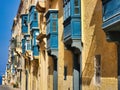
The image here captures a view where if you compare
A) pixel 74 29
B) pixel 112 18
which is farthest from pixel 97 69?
pixel 112 18

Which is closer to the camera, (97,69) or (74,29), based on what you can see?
(97,69)

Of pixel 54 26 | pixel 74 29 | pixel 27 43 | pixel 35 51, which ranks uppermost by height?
pixel 27 43

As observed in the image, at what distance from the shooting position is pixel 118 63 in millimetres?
12570

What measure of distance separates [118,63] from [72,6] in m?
4.98

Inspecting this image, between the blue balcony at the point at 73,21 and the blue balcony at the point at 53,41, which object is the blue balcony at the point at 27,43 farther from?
the blue balcony at the point at 73,21

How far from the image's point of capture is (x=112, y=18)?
11172mm

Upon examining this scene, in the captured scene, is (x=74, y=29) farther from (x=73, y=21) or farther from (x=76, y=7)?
(x=76, y=7)

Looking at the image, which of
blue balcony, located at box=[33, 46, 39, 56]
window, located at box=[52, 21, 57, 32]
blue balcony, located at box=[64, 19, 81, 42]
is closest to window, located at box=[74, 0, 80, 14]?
blue balcony, located at box=[64, 19, 81, 42]

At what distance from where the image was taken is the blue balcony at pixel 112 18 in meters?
10.9

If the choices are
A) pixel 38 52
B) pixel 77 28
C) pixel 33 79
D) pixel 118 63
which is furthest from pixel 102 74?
pixel 33 79

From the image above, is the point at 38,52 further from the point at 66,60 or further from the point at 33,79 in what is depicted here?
the point at 66,60

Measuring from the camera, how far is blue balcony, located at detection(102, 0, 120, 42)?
10.9 meters

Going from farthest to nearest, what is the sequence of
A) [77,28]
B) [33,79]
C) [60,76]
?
1. [33,79]
2. [60,76]
3. [77,28]

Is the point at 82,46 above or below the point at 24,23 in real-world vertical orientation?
below
